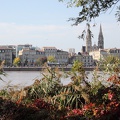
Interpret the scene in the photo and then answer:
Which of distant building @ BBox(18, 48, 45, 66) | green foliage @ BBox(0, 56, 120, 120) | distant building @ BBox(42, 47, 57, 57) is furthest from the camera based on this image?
distant building @ BBox(42, 47, 57, 57)

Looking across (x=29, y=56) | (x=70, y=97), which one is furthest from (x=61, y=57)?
(x=70, y=97)

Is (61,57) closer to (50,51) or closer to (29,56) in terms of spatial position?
(50,51)

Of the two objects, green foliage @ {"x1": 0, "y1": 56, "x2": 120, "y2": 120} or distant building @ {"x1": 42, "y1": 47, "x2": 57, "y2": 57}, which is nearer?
green foliage @ {"x1": 0, "y1": 56, "x2": 120, "y2": 120}

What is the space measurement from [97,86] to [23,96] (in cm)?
120

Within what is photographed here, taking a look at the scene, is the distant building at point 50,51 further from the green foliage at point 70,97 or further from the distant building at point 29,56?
the green foliage at point 70,97

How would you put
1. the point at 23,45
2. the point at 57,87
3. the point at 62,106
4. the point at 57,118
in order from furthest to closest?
the point at 23,45 → the point at 57,87 → the point at 62,106 → the point at 57,118

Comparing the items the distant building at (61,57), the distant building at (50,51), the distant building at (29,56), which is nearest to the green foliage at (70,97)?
the distant building at (61,57)

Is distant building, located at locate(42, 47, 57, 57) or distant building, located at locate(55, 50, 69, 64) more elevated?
distant building, located at locate(42, 47, 57, 57)

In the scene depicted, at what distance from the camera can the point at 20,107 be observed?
4691 millimetres

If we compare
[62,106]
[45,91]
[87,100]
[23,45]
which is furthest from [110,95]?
[23,45]

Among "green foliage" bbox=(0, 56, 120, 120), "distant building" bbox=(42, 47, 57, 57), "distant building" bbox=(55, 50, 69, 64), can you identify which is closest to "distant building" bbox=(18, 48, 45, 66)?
"distant building" bbox=(42, 47, 57, 57)

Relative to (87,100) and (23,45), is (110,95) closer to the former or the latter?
(87,100)

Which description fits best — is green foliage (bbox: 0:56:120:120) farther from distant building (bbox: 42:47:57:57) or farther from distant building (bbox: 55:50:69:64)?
distant building (bbox: 42:47:57:57)

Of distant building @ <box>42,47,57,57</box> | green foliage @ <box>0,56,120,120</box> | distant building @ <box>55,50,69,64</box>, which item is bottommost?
green foliage @ <box>0,56,120,120</box>
